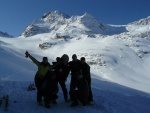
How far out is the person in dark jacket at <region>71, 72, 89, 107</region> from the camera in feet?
40.7

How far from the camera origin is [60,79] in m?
12.9

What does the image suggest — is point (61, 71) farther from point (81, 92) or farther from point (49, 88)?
point (81, 92)

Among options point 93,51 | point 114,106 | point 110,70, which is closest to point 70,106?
point 114,106

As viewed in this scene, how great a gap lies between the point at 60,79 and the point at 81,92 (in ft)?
3.36

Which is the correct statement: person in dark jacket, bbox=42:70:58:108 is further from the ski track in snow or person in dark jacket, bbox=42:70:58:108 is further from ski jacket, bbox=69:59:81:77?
ski jacket, bbox=69:59:81:77

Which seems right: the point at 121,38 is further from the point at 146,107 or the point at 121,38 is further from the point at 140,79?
the point at 146,107

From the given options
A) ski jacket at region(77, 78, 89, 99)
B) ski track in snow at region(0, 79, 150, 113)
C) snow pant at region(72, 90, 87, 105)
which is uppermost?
ski jacket at region(77, 78, 89, 99)

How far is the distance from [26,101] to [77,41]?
123885mm

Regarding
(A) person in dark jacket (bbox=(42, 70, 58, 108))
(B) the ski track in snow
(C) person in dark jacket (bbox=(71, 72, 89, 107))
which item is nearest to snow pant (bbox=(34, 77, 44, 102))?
(A) person in dark jacket (bbox=(42, 70, 58, 108))

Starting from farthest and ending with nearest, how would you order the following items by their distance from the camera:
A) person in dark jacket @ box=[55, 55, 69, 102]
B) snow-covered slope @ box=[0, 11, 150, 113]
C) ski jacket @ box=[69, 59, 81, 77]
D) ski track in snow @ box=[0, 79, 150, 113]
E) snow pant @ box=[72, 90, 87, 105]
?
snow-covered slope @ box=[0, 11, 150, 113]
ski jacket @ box=[69, 59, 81, 77]
person in dark jacket @ box=[55, 55, 69, 102]
snow pant @ box=[72, 90, 87, 105]
ski track in snow @ box=[0, 79, 150, 113]

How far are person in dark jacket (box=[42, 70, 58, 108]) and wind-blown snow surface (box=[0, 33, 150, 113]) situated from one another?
33 cm

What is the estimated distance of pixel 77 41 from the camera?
447ft

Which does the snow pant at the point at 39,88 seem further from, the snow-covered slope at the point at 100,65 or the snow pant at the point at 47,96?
the snow-covered slope at the point at 100,65

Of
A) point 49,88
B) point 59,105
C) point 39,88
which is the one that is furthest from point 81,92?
point 39,88
